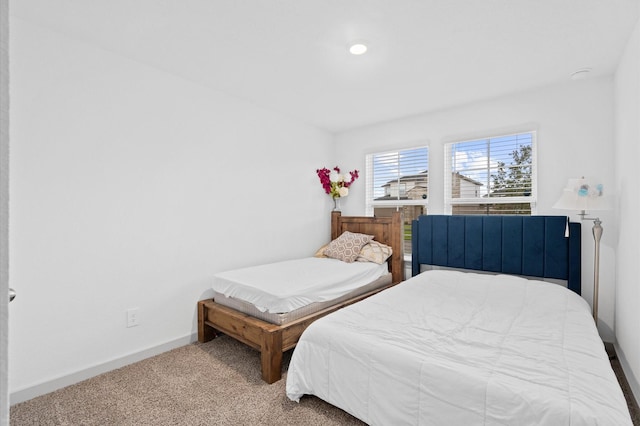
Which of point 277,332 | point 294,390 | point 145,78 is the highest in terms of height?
point 145,78

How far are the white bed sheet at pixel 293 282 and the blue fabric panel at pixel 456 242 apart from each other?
753mm

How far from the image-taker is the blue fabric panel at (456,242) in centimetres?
327

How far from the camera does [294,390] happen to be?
1.92 metres

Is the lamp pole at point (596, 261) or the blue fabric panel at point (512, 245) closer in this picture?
the lamp pole at point (596, 261)

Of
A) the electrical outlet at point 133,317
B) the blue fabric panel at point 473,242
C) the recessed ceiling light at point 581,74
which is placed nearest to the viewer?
the electrical outlet at point 133,317

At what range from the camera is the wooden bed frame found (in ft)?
7.29

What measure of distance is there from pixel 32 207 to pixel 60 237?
25 centimetres

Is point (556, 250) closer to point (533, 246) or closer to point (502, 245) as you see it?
point (533, 246)

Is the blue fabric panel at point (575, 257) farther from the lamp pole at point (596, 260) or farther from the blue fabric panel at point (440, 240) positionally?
the blue fabric panel at point (440, 240)

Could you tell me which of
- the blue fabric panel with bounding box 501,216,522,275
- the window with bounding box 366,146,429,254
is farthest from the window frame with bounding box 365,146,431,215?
the blue fabric panel with bounding box 501,216,522,275

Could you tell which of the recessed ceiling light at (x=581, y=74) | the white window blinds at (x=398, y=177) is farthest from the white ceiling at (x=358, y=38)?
the white window blinds at (x=398, y=177)

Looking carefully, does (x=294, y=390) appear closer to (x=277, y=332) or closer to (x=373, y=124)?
(x=277, y=332)

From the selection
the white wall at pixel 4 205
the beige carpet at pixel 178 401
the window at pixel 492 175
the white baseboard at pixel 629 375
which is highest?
the window at pixel 492 175

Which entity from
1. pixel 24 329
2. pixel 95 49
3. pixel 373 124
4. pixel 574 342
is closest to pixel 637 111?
pixel 574 342
